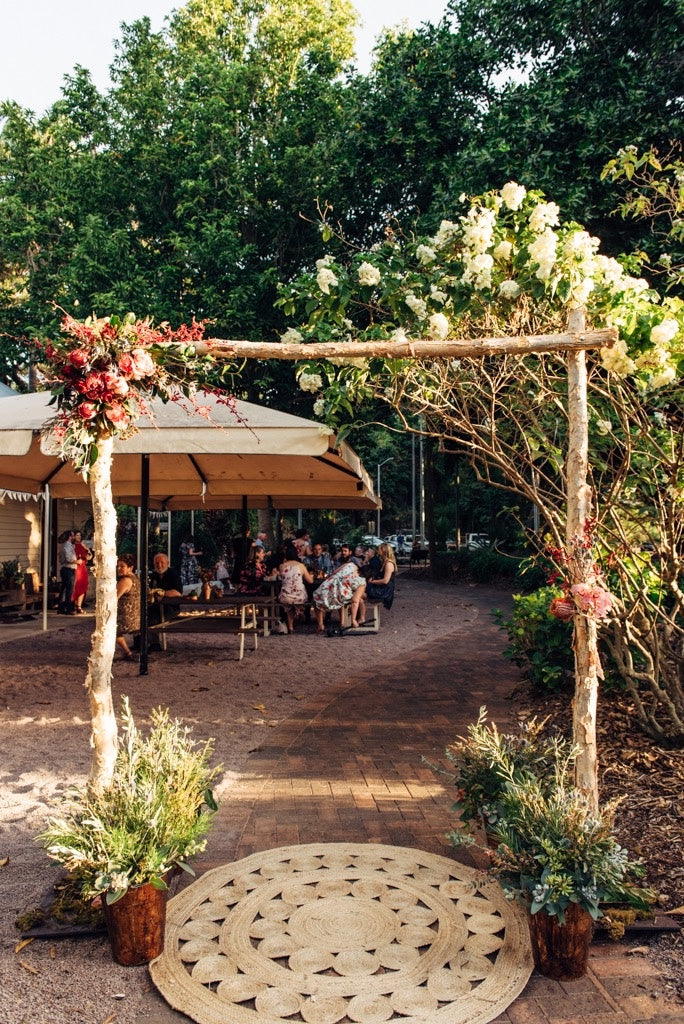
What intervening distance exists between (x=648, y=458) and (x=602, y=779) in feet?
7.14

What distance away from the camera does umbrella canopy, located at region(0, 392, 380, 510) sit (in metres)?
5.59

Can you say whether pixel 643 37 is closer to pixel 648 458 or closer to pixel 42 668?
pixel 648 458

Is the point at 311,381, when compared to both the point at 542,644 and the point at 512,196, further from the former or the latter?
the point at 542,644

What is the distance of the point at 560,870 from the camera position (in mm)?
2918

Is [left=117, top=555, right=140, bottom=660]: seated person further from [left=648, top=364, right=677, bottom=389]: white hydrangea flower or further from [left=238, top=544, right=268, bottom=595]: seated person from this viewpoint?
[left=648, top=364, right=677, bottom=389]: white hydrangea flower

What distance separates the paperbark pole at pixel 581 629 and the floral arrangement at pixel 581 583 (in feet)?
0.08

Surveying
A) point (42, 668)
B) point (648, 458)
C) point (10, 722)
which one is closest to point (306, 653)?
point (42, 668)

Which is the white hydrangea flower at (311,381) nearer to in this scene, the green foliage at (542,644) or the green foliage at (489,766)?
the green foliage at (489,766)

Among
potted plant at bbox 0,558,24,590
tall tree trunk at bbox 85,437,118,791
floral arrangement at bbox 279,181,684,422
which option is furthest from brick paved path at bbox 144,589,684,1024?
potted plant at bbox 0,558,24,590

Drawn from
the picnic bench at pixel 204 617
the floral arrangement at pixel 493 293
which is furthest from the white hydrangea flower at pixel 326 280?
the picnic bench at pixel 204 617

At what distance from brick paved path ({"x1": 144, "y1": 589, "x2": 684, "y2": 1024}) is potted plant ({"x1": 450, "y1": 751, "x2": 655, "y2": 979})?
135 millimetres

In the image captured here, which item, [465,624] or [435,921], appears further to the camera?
[465,624]

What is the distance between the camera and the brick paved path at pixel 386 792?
2.73 metres

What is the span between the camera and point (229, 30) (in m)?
22.8
